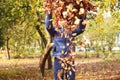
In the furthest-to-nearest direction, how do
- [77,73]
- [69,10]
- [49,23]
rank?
[77,73] → [49,23] → [69,10]

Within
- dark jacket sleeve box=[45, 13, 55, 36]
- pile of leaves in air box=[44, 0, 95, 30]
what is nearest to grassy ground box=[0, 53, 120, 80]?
dark jacket sleeve box=[45, 13, 55, 36]

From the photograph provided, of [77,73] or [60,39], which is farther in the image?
[77,73]

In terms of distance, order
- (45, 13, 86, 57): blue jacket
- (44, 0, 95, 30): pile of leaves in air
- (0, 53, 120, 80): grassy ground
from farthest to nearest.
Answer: (0, 53, 120, 80): grassy ground → (45, 13, 86, 57): blue jacket → (44, 0, 95, 30): pile of leaves in air

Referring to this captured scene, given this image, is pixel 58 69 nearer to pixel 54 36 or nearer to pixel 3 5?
pixel 54 36

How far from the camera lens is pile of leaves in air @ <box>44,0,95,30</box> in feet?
18.5

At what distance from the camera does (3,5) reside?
20984mm

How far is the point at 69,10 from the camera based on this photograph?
564 cm

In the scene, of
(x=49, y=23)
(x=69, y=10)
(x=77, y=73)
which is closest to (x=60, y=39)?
(x=49, y=23)

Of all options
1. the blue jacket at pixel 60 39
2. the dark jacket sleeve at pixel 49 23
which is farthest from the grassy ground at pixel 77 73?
the dark jacket sleeve at pixel 49 23

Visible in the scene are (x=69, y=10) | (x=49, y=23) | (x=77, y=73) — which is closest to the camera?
(x=69, y=10)

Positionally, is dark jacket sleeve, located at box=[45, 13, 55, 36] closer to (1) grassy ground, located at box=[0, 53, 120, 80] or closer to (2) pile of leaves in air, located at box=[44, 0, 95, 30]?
(2) pile of leaves in air, located at box=[44, 0, 95, 30]

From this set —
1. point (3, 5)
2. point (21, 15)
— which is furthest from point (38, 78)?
point (3, 5)

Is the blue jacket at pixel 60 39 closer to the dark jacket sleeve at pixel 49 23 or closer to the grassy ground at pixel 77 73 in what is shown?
the dark jacket sleeve at pixel 49 23

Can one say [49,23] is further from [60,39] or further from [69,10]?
[69,10]
